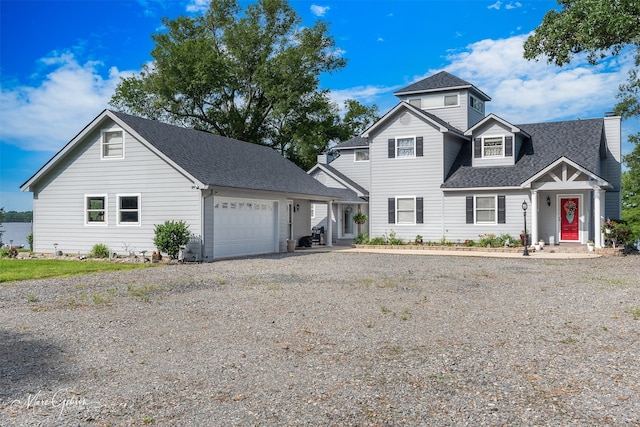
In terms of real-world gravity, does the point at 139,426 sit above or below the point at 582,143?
below

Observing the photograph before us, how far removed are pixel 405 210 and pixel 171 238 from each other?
13.2m

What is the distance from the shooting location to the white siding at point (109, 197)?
2083 cm

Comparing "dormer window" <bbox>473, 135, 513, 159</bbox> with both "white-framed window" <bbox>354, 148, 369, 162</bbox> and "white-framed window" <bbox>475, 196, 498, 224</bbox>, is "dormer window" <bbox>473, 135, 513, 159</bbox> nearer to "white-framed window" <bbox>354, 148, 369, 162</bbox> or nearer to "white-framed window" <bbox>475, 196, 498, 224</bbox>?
"white-framed window" <bbox>475, 196, 498, 224</bbox>

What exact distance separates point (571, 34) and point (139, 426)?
18971mm

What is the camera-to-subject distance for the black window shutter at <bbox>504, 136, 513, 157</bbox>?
A: 27.2 m

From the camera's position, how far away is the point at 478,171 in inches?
1091

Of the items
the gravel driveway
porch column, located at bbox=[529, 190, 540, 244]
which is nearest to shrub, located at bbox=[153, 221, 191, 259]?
the gravel driveway

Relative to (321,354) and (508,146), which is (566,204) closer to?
(508,146)

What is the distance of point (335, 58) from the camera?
47938 millimetres

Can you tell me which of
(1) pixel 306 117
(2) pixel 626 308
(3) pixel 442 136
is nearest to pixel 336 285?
(2) pixel 626 308

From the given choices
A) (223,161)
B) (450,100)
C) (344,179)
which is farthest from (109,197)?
(450,100)

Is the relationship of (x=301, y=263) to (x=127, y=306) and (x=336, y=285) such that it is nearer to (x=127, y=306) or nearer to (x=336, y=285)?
(x=336, y=285)

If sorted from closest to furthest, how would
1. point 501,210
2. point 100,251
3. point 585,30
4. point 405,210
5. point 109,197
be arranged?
1. point 585,30
2. point 100,251
3. point 109,197
4. point 501,210
5. point 405,210

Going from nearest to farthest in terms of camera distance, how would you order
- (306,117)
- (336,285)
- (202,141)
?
(336,285)
(202,141)
(306,117)
